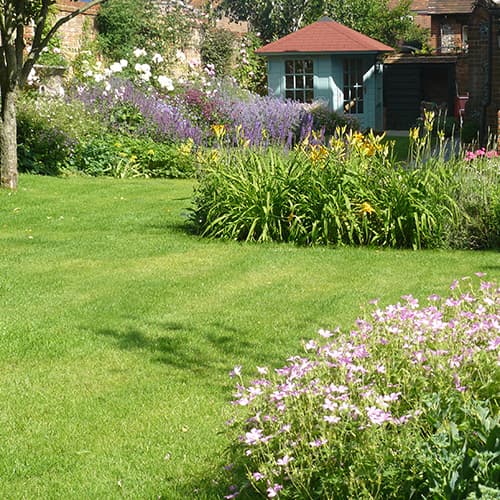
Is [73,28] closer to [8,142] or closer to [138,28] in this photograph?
[138,28]

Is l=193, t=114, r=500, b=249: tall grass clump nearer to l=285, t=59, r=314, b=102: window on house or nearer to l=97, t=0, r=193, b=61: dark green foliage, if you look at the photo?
l=97, t=0, r=193, b=61: dark green foliage

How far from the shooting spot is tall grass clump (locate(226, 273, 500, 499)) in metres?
3.17

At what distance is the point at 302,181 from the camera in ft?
31.5

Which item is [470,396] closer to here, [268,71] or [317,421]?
[317,421]

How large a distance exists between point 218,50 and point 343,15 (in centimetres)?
992

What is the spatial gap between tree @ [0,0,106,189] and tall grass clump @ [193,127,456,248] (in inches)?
159

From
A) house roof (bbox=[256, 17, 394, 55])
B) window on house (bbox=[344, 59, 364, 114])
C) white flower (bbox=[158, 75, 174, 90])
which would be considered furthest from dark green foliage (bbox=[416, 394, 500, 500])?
window on house (bbox=[344, 59, 364, 114])

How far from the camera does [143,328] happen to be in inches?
259

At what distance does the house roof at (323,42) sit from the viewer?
91.9ft

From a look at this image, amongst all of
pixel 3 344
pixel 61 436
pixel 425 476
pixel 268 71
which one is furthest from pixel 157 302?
pixel 268 71

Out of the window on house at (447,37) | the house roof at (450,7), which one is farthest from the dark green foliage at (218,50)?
the window on house at (447,37)

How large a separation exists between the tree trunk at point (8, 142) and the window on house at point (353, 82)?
684 inches

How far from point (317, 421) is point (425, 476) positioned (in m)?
0.54

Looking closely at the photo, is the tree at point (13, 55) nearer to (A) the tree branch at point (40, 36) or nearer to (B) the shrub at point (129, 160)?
(A) the tree branch at point (40, 36)
